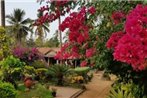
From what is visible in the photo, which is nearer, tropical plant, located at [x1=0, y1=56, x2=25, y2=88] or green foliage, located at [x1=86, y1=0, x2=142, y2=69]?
green foliage, located at [x1=86, y1=0, x2=142, y2=69]

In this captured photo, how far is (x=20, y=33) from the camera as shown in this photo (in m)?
55.3

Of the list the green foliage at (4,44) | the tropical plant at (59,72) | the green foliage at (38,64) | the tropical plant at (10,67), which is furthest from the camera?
the green foliage at (38,64)

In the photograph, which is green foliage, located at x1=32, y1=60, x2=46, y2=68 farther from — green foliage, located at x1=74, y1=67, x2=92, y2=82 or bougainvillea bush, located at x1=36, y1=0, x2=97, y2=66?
bougainvillea bush, located at x1=36, y1=0, x2=97, y2=66

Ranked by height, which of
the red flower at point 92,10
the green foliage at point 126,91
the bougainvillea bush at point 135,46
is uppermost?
the red flower at point 92,10

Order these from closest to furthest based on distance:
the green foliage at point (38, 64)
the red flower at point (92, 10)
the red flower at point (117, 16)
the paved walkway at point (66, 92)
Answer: the red flower at point (117, 16), the red flower at point (92, 10), the paved walkway at point (66, 92), the green foliage at point (38, 64)

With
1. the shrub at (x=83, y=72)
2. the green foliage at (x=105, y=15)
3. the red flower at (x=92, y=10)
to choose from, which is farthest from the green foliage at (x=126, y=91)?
the shrub at (x=83, y=72)

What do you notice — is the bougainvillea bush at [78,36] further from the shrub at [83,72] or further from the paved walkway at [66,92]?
the shrub at [83,72]

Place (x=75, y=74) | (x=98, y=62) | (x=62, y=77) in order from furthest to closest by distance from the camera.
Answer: (x=75, y=74)
(x=62, y=77)
(x=98, y=62)

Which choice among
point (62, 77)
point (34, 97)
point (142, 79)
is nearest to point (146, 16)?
point (142, 79)

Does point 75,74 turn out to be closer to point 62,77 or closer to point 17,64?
point 62,77

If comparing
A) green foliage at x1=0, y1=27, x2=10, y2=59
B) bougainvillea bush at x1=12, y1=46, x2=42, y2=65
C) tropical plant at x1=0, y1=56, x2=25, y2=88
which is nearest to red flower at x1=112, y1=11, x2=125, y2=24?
green foliage at x1=0, y1=27, x2=10, y2=59

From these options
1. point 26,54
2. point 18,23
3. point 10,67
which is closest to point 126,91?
point 10,67

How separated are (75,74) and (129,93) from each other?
514 inches

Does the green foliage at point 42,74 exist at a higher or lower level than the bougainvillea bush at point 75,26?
lower
